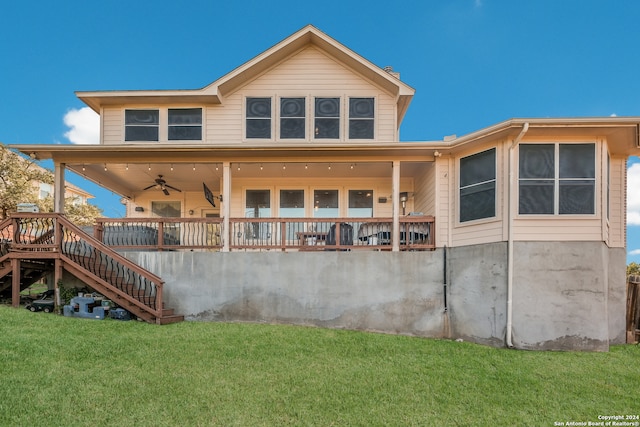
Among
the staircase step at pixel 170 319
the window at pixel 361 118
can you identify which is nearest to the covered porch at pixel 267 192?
the window at pixel 361 118

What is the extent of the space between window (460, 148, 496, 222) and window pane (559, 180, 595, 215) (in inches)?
49.7

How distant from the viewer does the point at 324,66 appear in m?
10.5

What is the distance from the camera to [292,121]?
10.3 meters

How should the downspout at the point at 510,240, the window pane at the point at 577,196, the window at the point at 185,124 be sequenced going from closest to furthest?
the downspout at the point at 510,240, the window pane at the point at 577,196, the window at the point at 185,124

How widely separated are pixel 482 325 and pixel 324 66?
7.66 m

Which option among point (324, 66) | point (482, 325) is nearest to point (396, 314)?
point (482, 325)

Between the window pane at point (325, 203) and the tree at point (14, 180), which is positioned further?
the tree at point (14, 180)

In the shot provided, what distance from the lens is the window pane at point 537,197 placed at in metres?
7.47

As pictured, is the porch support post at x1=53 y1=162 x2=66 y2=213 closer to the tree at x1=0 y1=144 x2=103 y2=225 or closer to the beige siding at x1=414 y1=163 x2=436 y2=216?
the tree at x1=0 y1=144 x2=103 y2=225

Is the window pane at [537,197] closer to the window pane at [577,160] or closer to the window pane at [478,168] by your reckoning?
the window pane at [577,160]

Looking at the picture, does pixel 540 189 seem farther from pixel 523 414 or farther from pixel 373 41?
pixel 373 41

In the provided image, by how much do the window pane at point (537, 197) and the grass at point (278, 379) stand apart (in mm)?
2720

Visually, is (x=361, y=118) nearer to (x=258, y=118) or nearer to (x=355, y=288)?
(x=258, y=118)

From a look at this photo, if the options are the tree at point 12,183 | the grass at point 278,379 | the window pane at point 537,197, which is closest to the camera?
the grass at point 278,379
